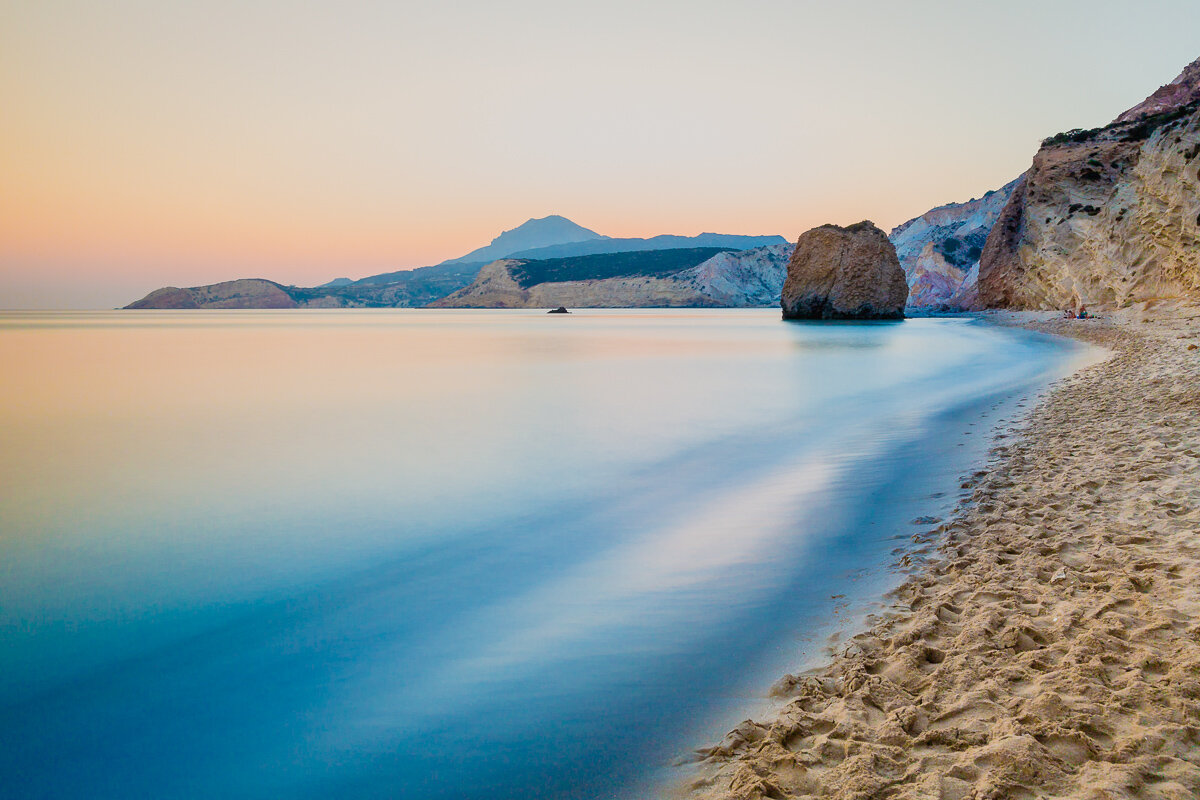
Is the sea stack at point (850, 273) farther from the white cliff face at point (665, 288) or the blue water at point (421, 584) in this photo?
the white cliff face at point (665, 288)

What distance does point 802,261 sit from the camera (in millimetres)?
62625

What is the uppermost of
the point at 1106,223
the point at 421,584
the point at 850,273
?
the point at 1106,223

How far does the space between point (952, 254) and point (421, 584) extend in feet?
325

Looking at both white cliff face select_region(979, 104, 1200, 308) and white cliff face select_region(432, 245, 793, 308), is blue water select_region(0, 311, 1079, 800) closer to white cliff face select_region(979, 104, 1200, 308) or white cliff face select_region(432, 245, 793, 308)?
white cliff face select_region(979, 104, 1200, 308)

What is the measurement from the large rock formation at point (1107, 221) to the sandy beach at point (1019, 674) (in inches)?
1097

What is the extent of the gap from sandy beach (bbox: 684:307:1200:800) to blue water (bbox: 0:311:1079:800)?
384 millimetres

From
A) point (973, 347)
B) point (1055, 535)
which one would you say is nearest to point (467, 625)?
point (1055, 535)

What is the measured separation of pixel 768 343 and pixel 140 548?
1250 inches

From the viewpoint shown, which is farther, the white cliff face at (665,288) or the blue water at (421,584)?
the white cliff face at (665,288)

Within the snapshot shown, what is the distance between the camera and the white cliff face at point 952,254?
289 feet

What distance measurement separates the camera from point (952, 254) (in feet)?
292

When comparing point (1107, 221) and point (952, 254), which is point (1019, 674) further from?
point (952, 254)

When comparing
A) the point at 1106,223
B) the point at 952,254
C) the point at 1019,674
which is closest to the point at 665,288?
the point at 952,254

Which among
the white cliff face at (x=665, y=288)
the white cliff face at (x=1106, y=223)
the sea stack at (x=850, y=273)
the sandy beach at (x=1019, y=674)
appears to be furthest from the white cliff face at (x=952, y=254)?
the sandy beach at (x=1019, y=674)
